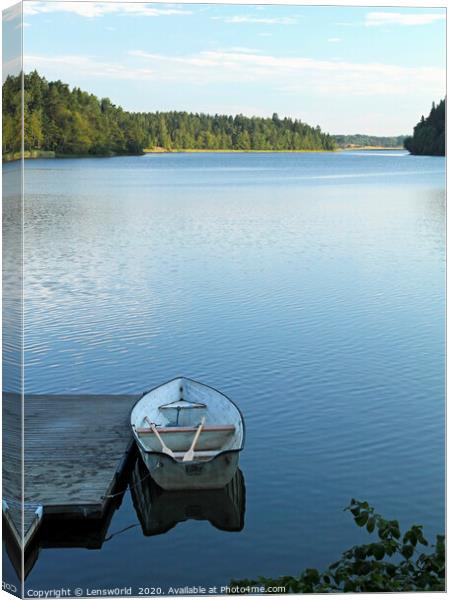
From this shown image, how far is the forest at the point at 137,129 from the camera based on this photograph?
20.4ft

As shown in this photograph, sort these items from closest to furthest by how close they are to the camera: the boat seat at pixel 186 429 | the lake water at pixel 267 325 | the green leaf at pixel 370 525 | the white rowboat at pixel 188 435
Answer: the green leaf at pixel 370 525 < the lake water at pixel 267 325 < the white rowboat at pixel 188 435 < the boat seat at pixel 186 429

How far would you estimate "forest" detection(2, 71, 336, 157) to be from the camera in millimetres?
6211

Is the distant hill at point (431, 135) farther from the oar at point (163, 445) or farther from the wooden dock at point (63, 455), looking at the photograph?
the wooden dock at point (63, 455)

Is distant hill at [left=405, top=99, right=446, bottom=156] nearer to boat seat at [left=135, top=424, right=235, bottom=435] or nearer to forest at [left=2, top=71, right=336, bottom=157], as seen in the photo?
forest at [left=2, top=71, right=336, bottom=157]

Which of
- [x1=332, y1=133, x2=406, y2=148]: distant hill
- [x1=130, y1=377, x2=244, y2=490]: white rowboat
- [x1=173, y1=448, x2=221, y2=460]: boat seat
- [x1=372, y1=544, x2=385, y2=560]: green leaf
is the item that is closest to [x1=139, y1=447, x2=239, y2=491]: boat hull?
[x1=130, y1=377, x2=244, y2=490]: white rowboat

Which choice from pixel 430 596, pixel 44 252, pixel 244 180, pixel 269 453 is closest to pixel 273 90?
pixel 269 453

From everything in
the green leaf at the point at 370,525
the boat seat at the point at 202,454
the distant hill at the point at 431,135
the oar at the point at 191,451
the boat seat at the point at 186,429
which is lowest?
the boat seat at the point at 202,454

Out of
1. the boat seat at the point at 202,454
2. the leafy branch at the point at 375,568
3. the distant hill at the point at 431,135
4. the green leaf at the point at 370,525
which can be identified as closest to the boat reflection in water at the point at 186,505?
the boat seat at the point at 202,454

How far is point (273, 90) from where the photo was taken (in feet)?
22.7

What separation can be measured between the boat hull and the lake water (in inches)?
8.4

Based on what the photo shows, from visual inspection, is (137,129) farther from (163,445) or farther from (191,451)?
(191,451)

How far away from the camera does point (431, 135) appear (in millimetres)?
6531

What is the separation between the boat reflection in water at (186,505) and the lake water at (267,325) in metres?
0.07

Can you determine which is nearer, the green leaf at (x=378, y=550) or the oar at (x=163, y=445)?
the green leaf at (x=378, y=550)
